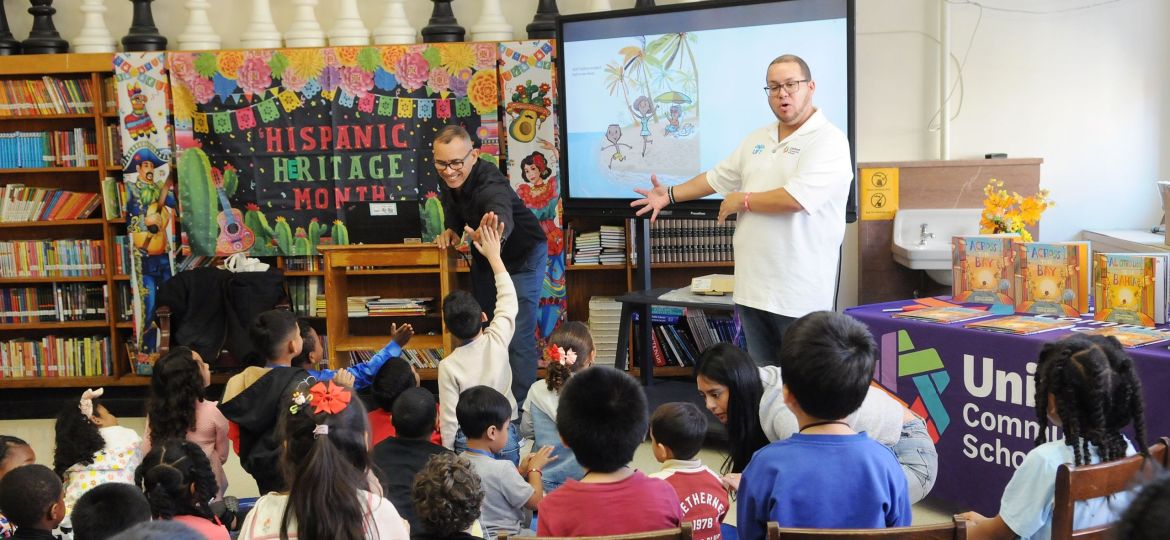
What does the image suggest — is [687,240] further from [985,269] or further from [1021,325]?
[1021,325]

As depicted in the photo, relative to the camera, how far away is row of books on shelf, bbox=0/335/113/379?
5824mm

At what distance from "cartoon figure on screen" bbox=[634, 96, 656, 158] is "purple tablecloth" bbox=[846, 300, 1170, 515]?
1.53m

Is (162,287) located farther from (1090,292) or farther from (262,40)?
(1090,292)

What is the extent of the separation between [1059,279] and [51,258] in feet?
17.0

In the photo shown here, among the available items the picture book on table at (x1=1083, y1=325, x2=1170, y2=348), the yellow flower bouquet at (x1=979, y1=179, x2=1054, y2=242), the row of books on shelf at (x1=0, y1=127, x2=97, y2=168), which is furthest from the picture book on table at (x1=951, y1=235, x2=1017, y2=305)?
the row of books on shelf at (x1=0, y1=127, x2=97, y2=168)

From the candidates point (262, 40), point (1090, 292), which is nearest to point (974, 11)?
point (1090, 292)

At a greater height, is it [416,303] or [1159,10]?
[1159,10]

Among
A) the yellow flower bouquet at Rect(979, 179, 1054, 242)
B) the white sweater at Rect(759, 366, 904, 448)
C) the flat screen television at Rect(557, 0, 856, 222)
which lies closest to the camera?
the white sweater at Rect(759, 366, 904, 448)

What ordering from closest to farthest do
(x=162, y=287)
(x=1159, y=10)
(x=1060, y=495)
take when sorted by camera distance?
(x=1060, y=495), (x=1159, y=10), (x=162, y=287)

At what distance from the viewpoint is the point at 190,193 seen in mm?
5652

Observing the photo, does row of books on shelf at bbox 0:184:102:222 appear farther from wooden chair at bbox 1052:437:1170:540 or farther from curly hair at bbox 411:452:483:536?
wooden chair at bbox 1052:437:1170:540

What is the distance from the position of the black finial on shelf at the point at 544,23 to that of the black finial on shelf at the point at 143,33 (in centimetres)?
208

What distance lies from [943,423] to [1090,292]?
0.74 meters

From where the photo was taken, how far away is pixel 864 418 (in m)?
2.46
